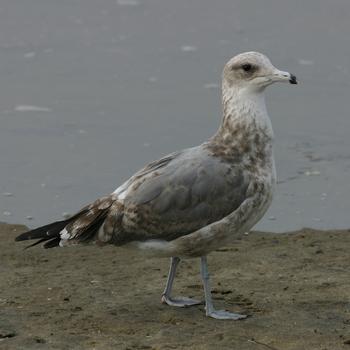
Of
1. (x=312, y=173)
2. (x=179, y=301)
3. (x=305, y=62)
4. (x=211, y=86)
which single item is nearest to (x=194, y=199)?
(x=179, y=301)

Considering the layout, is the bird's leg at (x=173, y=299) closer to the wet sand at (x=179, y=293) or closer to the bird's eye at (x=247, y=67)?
the wet sand at (x=179, y=293)

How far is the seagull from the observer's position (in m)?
6.79

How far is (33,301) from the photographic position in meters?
7.09

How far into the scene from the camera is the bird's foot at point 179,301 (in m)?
7.03

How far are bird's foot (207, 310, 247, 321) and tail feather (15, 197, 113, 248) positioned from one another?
87 cm

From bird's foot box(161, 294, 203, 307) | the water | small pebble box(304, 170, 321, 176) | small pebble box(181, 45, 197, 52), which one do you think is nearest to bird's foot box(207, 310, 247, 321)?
bird's foot box(161, 294, 203, 307)

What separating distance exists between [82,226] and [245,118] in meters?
1.20

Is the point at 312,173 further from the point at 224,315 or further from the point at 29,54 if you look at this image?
the point at 29,54

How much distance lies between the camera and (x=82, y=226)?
6.95 m

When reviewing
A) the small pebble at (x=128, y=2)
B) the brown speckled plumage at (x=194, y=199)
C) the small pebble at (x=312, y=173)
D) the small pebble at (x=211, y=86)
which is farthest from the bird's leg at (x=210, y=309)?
the small pebble at (x=128, y=2)

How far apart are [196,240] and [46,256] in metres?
1.84

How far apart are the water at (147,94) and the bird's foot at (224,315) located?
7.71ft

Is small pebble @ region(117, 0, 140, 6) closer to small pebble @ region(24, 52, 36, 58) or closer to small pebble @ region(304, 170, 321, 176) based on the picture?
small pebble @ region(24, 52, 36, 58)

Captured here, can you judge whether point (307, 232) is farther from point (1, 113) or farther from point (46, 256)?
point (1, 113)
